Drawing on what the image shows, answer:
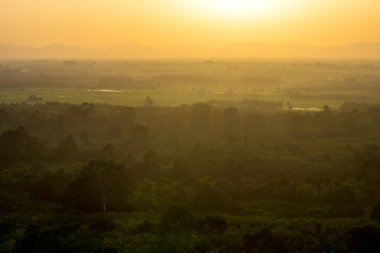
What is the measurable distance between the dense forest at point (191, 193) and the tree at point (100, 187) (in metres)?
0.07

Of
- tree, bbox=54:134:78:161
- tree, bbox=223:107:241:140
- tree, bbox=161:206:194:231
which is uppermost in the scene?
tree, bbox=223:107:241:140

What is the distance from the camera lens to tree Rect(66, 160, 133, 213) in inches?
1299

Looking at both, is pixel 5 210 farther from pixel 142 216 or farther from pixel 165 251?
pixel 165 251

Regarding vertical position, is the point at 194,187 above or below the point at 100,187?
below

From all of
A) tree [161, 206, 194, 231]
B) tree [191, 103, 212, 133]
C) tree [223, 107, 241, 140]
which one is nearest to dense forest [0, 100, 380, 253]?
tree [161, 206, 194, 231]

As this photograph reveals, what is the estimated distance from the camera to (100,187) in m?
33.4

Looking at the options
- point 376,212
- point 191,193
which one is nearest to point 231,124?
point 191,193

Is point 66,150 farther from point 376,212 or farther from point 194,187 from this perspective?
point 376,212

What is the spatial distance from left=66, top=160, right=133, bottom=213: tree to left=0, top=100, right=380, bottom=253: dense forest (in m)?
0.07

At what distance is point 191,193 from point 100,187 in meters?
6.23

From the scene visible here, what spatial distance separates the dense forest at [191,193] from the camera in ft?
84.0

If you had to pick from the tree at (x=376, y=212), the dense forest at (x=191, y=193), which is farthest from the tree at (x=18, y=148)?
the tree at (x=376, y=212)

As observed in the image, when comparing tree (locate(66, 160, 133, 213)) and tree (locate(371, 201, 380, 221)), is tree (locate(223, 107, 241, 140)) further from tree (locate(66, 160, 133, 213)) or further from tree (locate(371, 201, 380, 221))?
tree (locate(371, 201, 380, 221))

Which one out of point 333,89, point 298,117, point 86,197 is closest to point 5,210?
point 86,197
